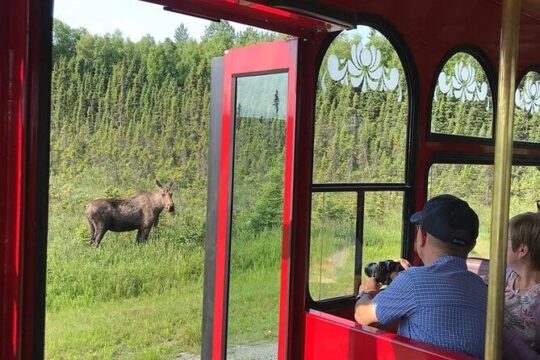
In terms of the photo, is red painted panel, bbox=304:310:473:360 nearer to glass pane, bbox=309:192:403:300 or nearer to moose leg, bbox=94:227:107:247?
glass pane, bbox=309:192:403:300

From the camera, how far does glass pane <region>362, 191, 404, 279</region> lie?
2934mm

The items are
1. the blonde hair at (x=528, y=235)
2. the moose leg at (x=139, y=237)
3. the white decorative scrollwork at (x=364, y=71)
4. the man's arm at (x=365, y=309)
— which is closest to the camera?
the man's arm at (x=365, y=309)

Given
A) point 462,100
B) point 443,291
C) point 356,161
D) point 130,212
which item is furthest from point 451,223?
point 462,100

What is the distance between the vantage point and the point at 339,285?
278cm

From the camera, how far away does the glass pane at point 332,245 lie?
262 centimetres

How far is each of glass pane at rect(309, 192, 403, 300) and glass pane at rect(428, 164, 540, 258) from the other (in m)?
0.34

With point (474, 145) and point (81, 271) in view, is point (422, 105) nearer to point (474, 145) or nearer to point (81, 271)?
point (474, 145)

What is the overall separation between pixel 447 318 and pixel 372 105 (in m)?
1.47

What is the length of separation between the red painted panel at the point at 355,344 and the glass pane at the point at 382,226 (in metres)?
0.64

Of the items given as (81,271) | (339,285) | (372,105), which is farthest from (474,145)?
(81,271)

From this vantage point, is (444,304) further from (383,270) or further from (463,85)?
(463,85)

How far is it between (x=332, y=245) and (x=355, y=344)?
0.67 meters

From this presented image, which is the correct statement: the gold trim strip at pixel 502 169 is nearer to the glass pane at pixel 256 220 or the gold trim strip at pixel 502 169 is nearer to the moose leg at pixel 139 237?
the glass pane at pixel 256 220

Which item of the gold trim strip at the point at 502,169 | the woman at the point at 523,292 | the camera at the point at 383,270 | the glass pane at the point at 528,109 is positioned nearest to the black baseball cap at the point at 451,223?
the woman at the point at 523,292
